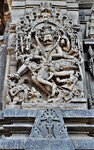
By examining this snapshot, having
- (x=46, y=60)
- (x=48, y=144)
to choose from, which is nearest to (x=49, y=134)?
(x=48, y=144)

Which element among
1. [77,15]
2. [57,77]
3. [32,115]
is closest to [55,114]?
[32,115]

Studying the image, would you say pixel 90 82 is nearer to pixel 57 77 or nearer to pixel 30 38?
pixel 57 77

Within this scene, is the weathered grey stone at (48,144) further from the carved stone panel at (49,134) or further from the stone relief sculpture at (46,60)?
the stone relief sculpture at (46,60)

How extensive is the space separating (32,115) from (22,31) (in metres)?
1.69

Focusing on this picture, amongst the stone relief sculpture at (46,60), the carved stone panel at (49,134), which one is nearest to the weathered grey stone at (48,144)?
the carved stone panel at (49,134)

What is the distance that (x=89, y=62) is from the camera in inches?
211

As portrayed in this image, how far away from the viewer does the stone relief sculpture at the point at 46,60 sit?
15.3ft

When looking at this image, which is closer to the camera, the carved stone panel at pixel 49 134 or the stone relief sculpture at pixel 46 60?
the carved stone panel at pixel 49 134

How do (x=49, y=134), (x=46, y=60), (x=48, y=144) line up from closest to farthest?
(x=48, y=144), (x=49, y=134), (x=46, y=60)

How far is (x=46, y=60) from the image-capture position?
5000 millimetres

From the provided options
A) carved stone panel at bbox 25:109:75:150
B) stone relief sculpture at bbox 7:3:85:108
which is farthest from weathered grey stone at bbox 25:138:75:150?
stone relief sculpture at bbox 7:3:85:108

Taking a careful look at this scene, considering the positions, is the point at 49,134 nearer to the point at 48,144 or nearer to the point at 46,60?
the point at 48,144

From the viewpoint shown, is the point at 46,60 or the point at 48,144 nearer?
the point at 48,144

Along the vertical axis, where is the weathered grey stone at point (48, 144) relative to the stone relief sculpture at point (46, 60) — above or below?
below
